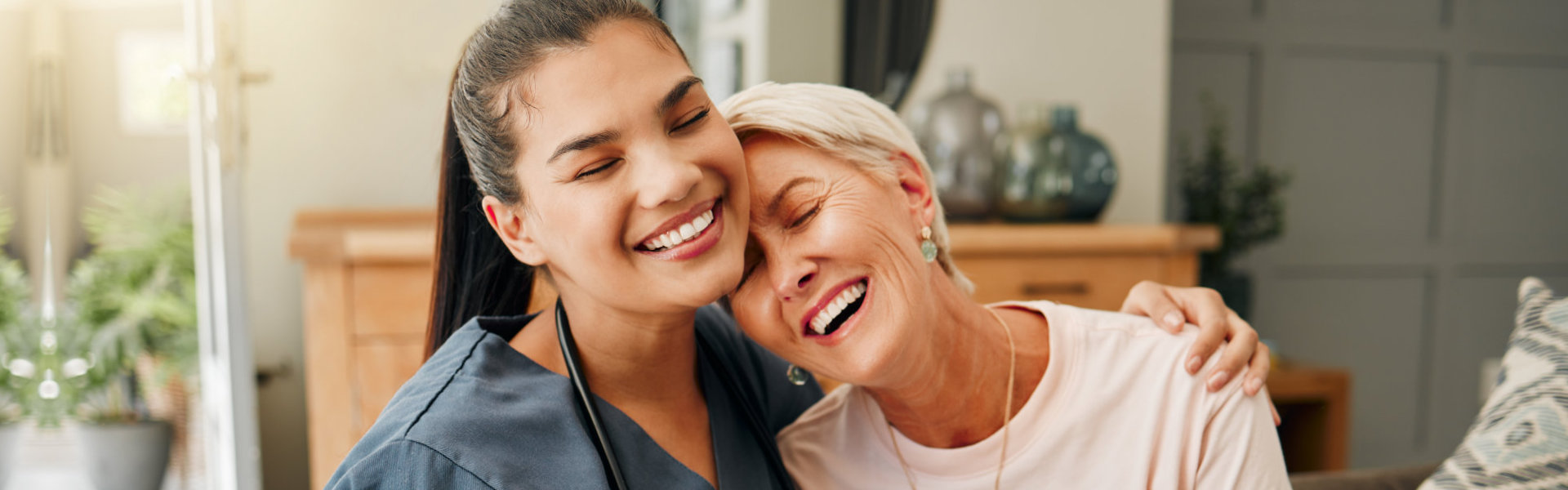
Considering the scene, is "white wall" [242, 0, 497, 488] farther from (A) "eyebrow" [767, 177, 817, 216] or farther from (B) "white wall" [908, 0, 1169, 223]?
(A) "eyebrow" [767, 177, 817, 216]

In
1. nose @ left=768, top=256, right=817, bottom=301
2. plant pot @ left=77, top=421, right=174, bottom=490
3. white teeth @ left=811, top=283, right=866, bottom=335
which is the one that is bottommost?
plant pot @ left=77, top=421, right=174, bottom=490

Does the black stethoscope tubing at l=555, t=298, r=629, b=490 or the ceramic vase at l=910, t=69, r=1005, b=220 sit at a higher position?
the ceramic vase at l=910, t=69, r=1005, b=220

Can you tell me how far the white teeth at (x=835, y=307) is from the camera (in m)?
1.08

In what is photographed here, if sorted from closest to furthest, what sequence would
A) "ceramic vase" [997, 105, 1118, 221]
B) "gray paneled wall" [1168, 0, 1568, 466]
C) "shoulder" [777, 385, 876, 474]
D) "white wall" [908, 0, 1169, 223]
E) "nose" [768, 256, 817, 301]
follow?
"nose" [768, 256, 817, 301] < "shoulder" [777, 385, 876, 474] < "ceramic vase" [997, 105, 1118, 221] < "white wall" [908, 0, 1169, 223] < "gray paneled wall" [1168, 0, 1568, 466]

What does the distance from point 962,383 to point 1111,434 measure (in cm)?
18

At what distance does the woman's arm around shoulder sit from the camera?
83 centimetres

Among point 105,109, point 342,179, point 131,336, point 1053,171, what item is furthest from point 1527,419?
point 105,109

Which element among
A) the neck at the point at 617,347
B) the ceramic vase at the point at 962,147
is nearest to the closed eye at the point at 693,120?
the neck at the point at 617,347

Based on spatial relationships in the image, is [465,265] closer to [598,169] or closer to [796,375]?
[598,169]

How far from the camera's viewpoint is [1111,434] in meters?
1.15

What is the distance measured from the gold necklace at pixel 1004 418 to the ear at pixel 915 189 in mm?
158

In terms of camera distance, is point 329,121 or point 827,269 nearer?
point 827,269

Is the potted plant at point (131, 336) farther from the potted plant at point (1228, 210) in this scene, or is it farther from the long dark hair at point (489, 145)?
the potted plant at point (1228, 210)

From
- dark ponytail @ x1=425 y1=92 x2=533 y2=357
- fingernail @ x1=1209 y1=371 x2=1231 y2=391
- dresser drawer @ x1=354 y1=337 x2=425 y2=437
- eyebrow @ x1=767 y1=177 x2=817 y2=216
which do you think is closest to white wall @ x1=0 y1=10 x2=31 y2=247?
dresser drawer @ x1=354 y1=337 x2=425 y2=437
